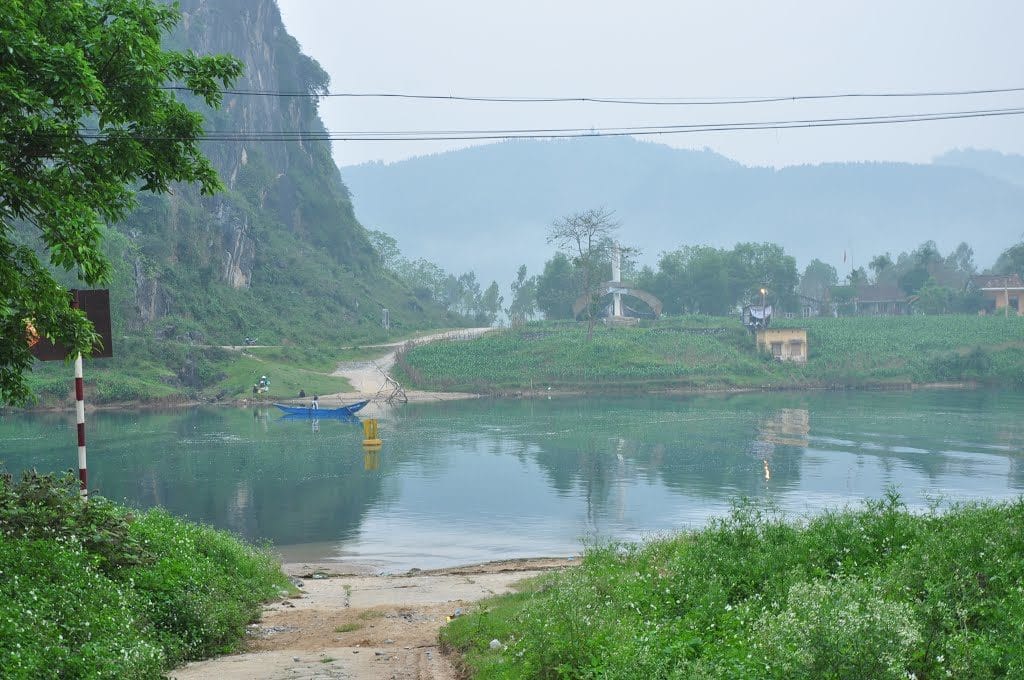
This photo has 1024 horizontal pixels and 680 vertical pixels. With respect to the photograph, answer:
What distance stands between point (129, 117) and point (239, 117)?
341 ft

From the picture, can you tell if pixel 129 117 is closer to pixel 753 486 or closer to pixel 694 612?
pixel 694 612

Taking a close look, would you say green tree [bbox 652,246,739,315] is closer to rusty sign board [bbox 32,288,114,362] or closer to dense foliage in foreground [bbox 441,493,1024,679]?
rusty sign board [bbox 32,288,114,362]

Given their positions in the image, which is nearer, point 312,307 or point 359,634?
point 359,634

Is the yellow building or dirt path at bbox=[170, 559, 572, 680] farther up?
the yellow building

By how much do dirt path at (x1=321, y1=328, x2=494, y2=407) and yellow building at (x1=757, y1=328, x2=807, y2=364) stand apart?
26.2 m

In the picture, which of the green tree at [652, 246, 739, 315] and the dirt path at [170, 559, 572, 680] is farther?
the green tree at [652, 246, 739, 315]

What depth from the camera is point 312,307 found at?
101m

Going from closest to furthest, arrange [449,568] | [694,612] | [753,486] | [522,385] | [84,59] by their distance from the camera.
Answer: [694,612] < [84,59] < [449,568] < [753,486] < [522,385]

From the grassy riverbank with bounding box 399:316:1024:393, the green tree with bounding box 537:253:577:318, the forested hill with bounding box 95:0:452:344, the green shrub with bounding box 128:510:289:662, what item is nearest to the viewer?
the green shrub with bounding box 128:510:289:662

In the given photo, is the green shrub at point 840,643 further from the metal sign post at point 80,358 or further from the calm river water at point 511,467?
the calm river water at point 511,467

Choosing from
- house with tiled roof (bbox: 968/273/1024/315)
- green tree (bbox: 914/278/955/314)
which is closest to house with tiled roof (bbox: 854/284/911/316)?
green tree (bbox: 914/278/955/314)

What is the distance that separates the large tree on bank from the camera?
10398 millimetres

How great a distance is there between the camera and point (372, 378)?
259ft

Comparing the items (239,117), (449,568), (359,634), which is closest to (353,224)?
(239,117)
